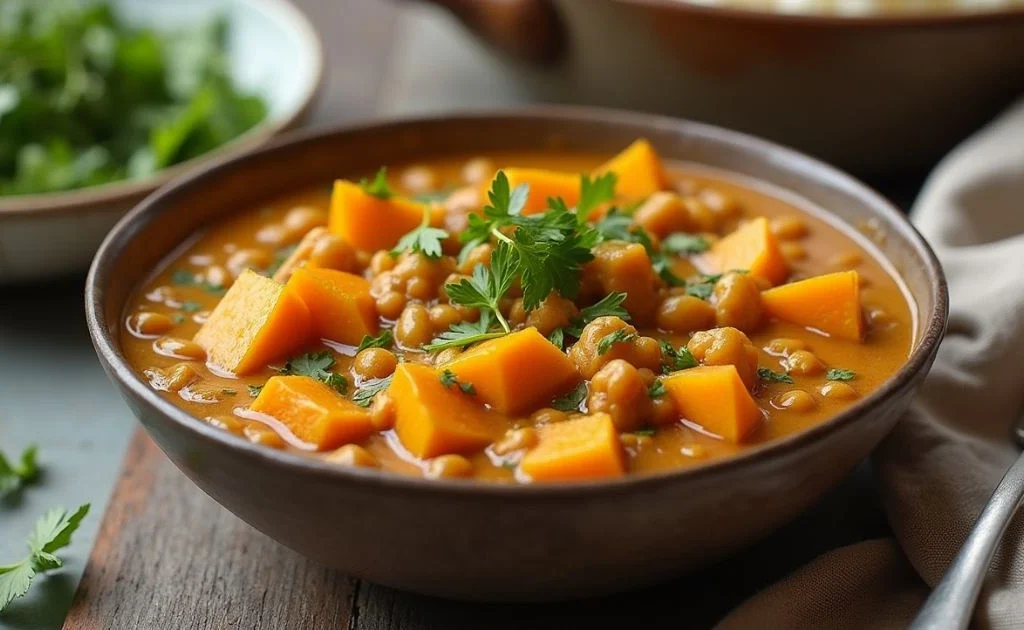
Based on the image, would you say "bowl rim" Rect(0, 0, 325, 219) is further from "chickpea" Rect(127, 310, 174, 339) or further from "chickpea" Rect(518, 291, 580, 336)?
"chickpea" Rect(518, 291, 580, 336)

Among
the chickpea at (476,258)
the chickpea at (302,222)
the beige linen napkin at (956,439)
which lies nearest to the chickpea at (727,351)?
the beige linen napkin at (956,439)

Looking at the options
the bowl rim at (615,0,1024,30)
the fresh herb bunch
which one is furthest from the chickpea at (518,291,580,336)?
the fresh herb bunch

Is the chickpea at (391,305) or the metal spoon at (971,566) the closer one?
the metal spoon at (971,566)

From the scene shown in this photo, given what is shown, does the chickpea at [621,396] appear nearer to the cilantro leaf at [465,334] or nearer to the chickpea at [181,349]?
the cilantro leaf at [465,334]

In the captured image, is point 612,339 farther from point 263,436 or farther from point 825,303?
point 263,436

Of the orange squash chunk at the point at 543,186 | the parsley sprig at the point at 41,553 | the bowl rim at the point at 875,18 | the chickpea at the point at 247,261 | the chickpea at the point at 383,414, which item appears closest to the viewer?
the chickpea at the point at 383,414

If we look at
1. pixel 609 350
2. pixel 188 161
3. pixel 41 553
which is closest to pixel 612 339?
pixel 609 350

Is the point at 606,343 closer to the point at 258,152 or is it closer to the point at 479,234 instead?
the point at 479,234
